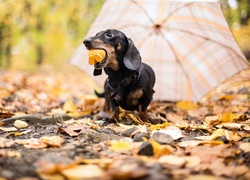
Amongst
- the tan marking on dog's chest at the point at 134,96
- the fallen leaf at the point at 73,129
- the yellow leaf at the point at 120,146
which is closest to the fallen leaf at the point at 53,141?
the fallen leaf at the point at 73,129

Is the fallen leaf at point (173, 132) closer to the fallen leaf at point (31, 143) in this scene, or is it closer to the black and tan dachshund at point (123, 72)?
the black and tan dachshund at point (123, 72)

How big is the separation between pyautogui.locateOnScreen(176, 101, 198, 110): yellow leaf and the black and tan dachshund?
1082 millimetres

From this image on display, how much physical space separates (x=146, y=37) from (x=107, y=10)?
72cm

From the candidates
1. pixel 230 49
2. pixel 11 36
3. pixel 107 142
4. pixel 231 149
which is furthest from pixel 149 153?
pixel 11 36

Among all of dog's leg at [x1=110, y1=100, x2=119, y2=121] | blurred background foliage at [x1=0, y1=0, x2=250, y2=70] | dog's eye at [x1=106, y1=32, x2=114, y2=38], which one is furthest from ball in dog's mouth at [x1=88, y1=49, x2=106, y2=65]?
blurred background foliage at [x1=0, y1=0, x2=250, y2=70]

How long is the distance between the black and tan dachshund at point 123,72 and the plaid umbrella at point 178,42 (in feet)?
3.39

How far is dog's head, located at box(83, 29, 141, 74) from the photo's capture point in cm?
252

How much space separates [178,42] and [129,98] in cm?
158

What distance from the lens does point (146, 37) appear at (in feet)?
13.6

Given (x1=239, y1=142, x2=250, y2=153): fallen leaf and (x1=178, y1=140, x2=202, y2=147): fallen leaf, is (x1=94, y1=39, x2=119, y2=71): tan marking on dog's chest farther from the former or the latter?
(x1=239, y1=142, x2=250, y2=153): fallen leaf

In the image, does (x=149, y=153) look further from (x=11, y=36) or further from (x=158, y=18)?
(x=11, y=36)

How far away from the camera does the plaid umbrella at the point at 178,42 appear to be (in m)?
3.56

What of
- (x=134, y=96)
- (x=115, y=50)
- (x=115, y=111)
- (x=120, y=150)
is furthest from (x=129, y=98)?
(x=120, y=150)

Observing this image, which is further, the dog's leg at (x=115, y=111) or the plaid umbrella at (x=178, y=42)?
the plaid umbrella at (x=178, y=42)
